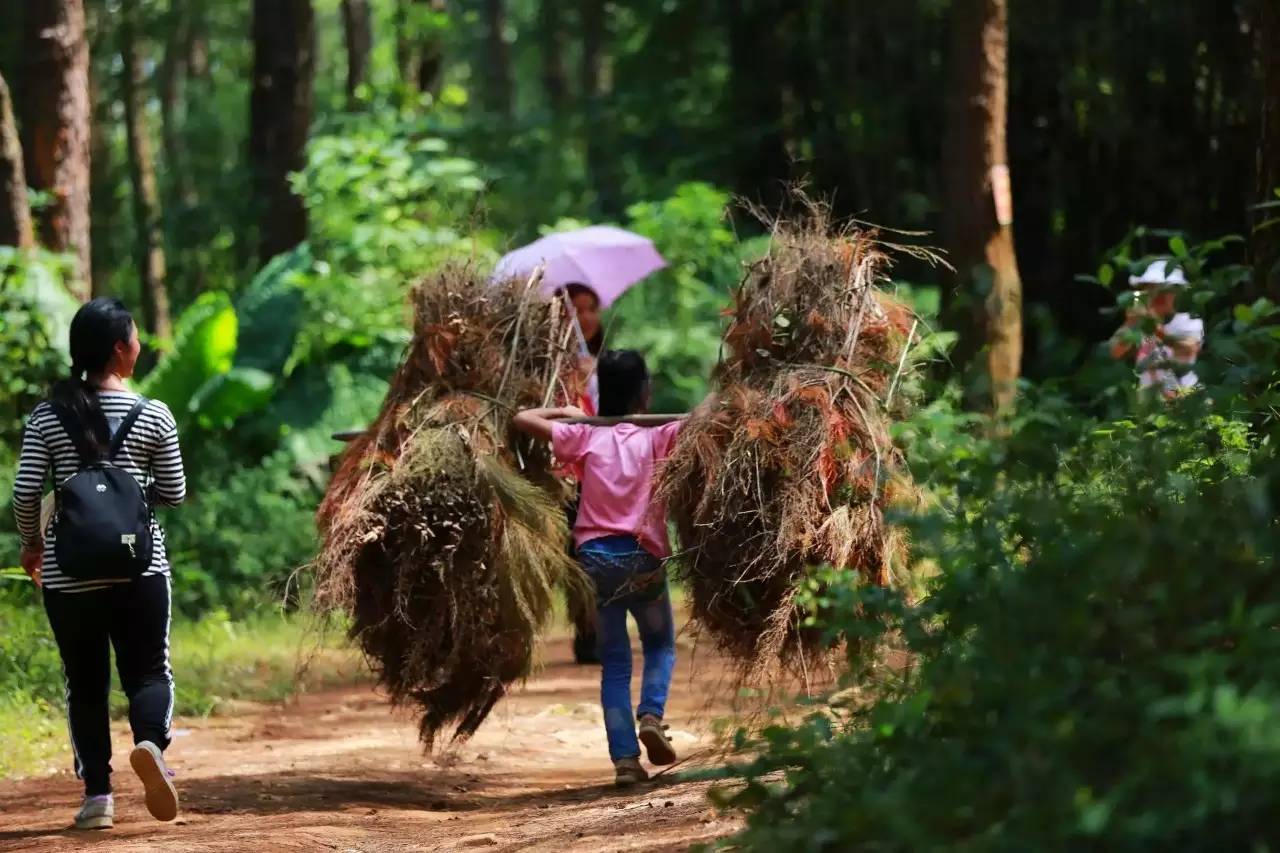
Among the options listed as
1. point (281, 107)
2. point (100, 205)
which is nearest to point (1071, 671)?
point (281, 107)

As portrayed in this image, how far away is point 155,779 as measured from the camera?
20.7 feet

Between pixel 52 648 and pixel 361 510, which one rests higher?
pixel 361 510

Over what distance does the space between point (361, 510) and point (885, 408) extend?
2.03 metres

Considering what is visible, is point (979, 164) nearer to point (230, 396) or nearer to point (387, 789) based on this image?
point (230, 396)

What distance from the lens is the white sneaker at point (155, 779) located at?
627 centimetres

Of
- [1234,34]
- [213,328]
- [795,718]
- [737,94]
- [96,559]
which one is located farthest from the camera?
[737,94]

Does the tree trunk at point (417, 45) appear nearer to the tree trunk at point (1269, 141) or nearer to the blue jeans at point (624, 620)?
the tree trunk at point (1269, 141)

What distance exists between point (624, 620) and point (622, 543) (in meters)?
0.36

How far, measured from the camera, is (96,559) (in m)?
6.18

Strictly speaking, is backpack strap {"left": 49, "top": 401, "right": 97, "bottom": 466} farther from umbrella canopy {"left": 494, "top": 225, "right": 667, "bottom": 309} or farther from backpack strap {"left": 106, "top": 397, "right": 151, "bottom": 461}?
umbrella canopy {"left": 494, "top": 225, "right": 667, "bottom": 309}

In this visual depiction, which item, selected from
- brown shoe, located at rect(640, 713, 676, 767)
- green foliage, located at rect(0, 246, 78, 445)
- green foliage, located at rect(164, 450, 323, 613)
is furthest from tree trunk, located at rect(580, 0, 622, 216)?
brown shoe, located at rect(640, 713, 676, 767)

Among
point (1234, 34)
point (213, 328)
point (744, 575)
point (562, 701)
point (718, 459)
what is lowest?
point (562, 701)

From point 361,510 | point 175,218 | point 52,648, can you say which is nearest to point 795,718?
point 361,510

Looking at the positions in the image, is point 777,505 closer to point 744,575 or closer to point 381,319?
point 744,575
